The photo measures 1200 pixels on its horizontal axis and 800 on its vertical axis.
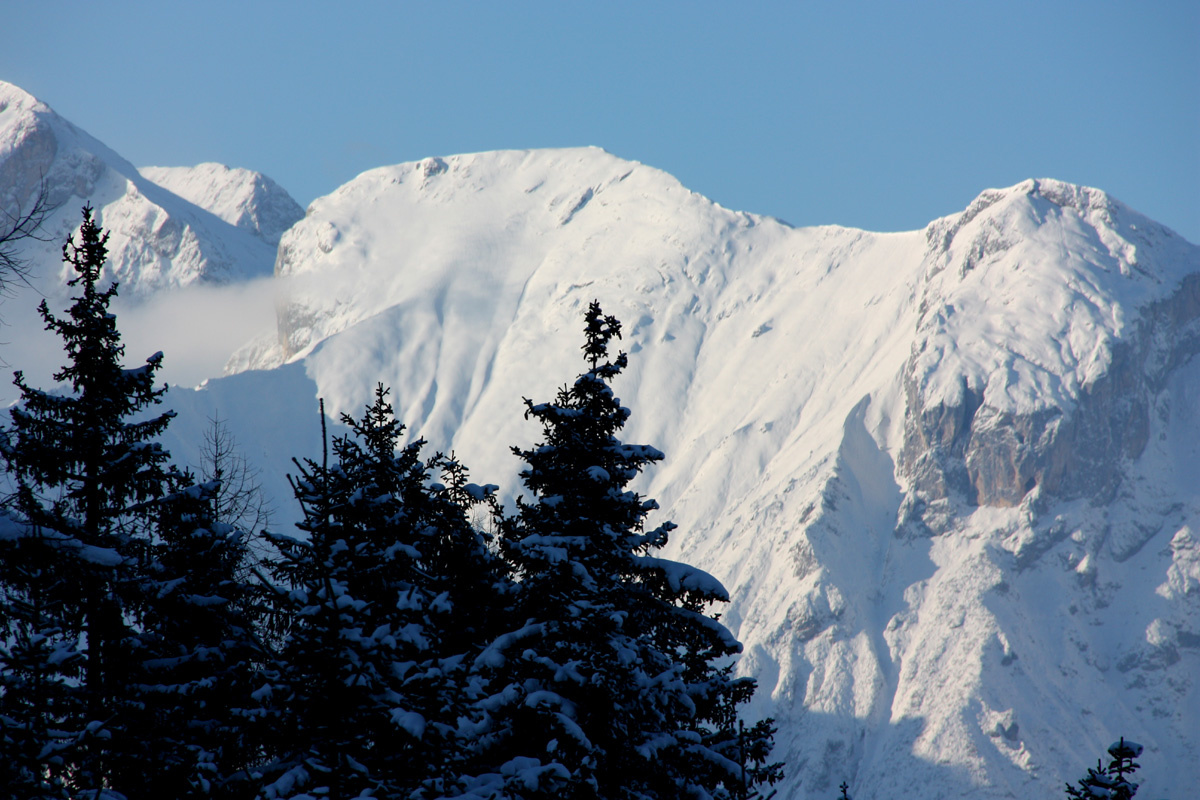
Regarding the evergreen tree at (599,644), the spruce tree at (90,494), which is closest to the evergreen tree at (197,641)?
the spruce tree at (90,494)

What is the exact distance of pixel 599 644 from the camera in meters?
14.5

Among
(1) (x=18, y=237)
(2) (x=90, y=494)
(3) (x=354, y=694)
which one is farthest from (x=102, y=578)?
(2) (x=90, y=494)

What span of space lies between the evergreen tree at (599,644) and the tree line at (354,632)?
0.13 ft

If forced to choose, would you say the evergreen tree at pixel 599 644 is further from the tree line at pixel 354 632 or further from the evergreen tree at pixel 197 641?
Answer: the evergreen tree at pixel 197 641

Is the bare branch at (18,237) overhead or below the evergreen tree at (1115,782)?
overhead

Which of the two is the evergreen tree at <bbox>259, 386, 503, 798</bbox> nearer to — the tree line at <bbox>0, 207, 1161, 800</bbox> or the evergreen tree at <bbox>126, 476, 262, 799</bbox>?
the tree line at <bbox>0, 207, 1161, 800</bbox>

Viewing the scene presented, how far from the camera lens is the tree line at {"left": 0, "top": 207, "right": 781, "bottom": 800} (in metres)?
10.7

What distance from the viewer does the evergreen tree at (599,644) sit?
14.0 meters

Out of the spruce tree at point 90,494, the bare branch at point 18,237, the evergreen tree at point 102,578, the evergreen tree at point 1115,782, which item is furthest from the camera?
the evergreen tree at point 1115,782

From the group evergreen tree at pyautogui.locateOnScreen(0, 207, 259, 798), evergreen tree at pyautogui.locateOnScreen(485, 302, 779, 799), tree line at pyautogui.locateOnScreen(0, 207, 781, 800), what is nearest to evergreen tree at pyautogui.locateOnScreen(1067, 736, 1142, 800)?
→ tree line at pyautogui.locateOnScreen(0, 207, 781, 800)

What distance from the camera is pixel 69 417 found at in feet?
52.5

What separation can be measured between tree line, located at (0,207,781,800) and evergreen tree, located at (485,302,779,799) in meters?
0.04

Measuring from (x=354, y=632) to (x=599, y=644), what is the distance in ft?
13.5

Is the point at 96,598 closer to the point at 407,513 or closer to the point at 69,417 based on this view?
the point at 69,417
